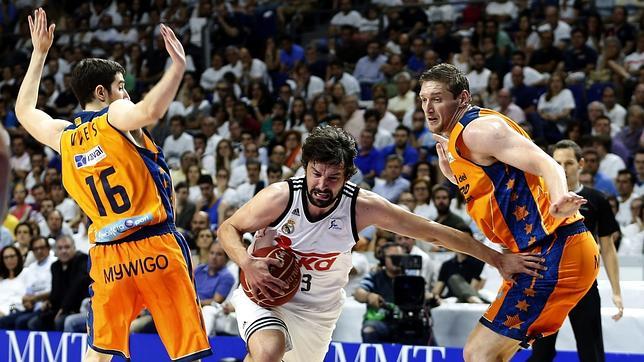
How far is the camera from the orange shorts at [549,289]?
5023 mm

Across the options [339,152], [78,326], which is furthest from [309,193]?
[78,326]

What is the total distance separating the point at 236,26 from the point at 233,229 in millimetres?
10895

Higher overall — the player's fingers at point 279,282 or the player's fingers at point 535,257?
the player's fingers at point 535,257

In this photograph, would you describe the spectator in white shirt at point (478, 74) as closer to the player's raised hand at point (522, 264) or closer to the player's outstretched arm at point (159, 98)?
the player's raised hand at point (522, 264)

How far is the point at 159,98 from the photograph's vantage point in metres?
4.73

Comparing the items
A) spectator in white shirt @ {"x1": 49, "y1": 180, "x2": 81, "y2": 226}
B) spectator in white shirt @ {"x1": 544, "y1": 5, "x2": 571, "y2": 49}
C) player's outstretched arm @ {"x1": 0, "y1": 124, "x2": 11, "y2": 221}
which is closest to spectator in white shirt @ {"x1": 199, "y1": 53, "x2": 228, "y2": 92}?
spectator in white shirt @ {"x1": 49, "y1": 180, "x2": 81, "y2": 226}

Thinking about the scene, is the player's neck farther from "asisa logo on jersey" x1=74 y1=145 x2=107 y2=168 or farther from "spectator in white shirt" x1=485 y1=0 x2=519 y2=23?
"spectator in white shirt" x1=485 y1=0 x2=519 y2=23

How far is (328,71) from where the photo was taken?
554 inches

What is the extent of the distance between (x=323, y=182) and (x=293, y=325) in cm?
84

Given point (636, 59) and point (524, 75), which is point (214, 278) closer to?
point (524, 75)

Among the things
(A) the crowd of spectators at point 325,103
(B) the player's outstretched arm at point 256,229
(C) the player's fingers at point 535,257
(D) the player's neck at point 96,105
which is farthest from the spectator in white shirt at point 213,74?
(C) the player's fingers at point 535,257

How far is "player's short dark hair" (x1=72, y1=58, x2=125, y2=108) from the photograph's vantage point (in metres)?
5.41

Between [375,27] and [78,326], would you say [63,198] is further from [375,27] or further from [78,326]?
[375,27]

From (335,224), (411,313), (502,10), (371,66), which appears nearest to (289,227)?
(335,224)
